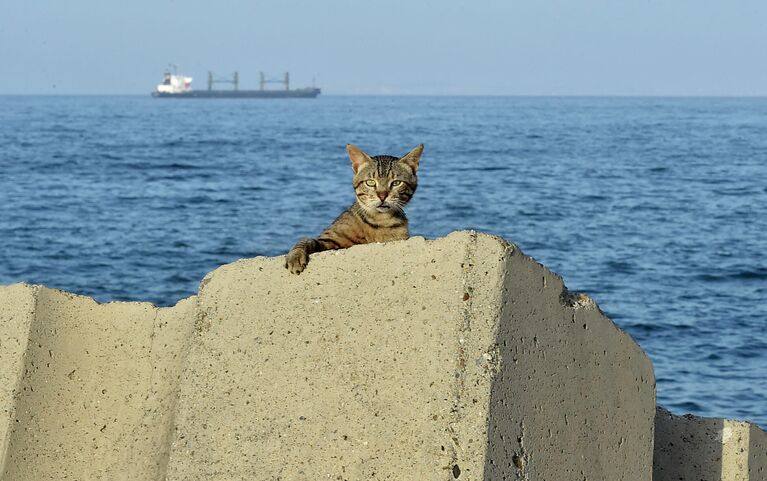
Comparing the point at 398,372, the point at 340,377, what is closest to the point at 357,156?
the point at 340,377

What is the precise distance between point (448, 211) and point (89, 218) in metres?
9.30

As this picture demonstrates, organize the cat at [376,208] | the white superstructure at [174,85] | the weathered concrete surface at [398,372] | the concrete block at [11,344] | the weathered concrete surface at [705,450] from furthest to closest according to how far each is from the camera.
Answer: the white superstructure at [174,85], the weathered concrete surface at [705,450], the cat at [376,208], the concrete block at [11,344], the weathered concrete surface at [398,372]

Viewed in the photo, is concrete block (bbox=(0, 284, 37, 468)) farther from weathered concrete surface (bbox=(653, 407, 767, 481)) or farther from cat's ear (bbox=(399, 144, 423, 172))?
weathered concrete surface (bbox=(653, 407, 767, 481))

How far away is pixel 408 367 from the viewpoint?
4750 mm

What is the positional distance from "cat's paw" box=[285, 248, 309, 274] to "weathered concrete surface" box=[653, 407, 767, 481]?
2.55 metres

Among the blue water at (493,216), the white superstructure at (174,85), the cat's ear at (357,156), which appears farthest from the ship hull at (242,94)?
the cat's ear at (357,156)

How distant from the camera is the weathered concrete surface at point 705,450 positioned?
6.52 metres

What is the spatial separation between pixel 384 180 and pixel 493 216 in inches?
995

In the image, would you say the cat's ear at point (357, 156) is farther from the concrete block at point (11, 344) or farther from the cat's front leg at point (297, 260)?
the concrete block at point (11, 344)

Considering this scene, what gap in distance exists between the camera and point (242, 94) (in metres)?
190

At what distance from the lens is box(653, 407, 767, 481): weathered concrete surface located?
6520 millimetres

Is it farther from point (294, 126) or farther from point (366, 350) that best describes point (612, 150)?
point (366, 350)

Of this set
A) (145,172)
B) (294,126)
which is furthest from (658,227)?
(294,126)

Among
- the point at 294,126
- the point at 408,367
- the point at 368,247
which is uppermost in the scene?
the point at 368,247
